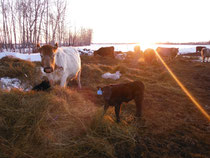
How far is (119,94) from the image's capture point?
274 cm

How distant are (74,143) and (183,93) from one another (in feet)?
16.8

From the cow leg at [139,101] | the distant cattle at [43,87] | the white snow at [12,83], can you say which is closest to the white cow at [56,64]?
the distant cattle at [43,87]

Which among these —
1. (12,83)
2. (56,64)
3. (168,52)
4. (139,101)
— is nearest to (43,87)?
(56,64)

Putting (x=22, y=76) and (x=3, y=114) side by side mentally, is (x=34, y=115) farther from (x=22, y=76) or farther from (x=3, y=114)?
(x=22, y=76)

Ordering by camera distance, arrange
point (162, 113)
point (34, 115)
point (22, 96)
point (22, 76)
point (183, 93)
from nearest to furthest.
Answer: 1. point (34, 115)
2. point (22, 96)
3. point (162, 113)
4. point (22, 76)
5. point (183, 93)

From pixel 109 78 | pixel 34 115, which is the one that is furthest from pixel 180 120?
pixel 109 78

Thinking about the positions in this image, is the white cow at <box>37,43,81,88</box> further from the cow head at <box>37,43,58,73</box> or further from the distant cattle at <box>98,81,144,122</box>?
the distant cattle at <box>98,81,144,122</box>

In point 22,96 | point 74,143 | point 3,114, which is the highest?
point 22,96

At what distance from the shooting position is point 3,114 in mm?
2350

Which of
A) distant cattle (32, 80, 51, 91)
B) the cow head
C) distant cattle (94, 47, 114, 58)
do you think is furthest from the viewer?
distant cattle (94, 47, 114, 58)

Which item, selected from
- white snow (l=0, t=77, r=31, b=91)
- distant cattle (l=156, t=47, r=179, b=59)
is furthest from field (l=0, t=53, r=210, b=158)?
distant cattle (l=156, t=47, r=179, b=59)

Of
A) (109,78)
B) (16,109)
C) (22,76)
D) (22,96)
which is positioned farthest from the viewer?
(109,78)

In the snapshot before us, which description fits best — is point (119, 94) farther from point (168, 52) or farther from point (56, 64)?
point (168, 52)

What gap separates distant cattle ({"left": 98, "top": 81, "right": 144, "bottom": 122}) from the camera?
2700 mm
